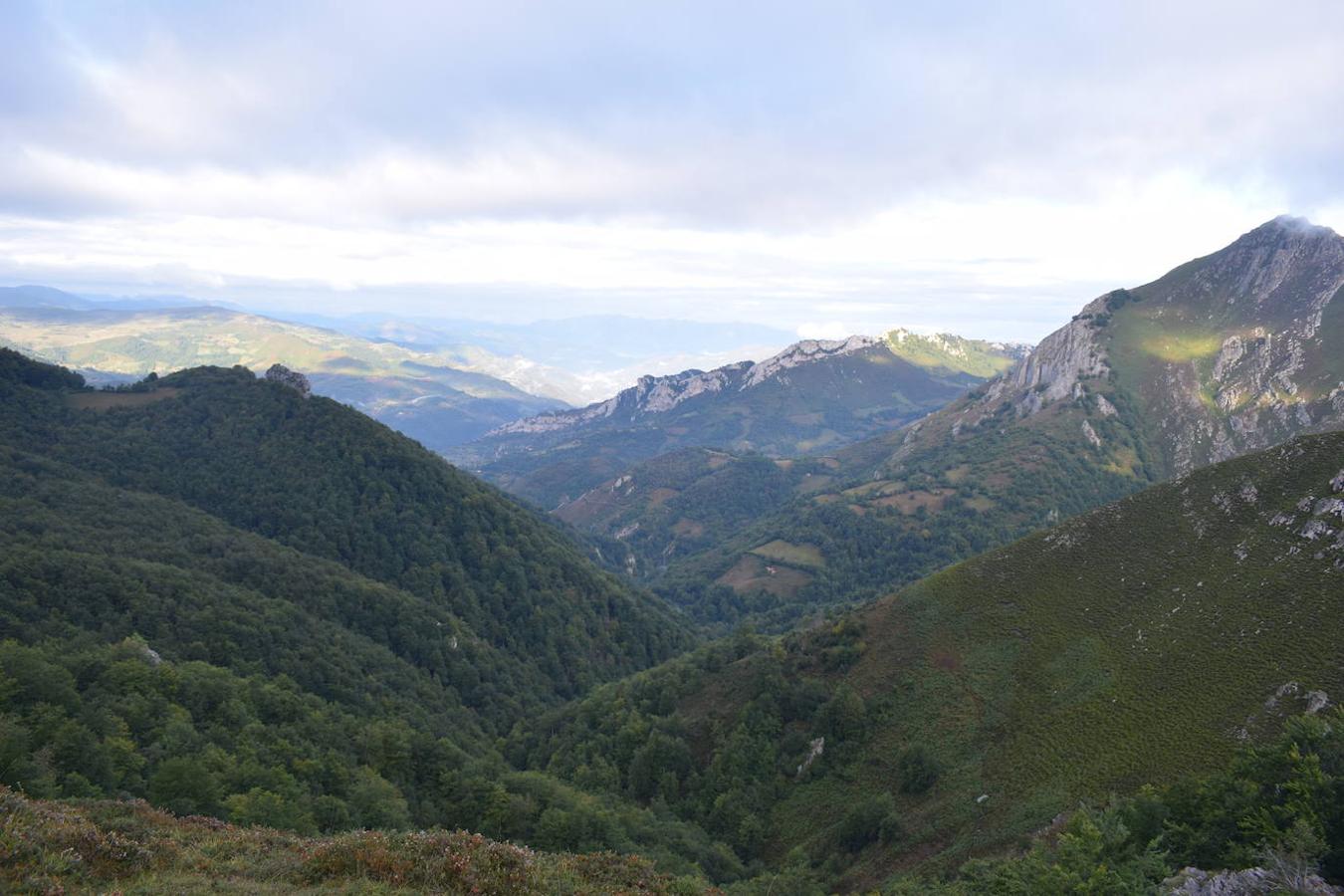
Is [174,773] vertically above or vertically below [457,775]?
above

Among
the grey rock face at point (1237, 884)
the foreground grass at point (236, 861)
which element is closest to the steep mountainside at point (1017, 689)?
the grey rock face at point (1237, 884)

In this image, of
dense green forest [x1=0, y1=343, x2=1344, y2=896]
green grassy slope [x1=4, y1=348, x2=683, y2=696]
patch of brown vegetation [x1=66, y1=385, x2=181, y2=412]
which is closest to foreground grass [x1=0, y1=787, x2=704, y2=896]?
dense green forest [x1=0, y1=343, x2=1344, y2=896]

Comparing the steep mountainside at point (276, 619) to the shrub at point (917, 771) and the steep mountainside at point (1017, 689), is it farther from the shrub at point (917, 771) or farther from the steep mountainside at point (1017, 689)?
the shrub at point (917, 771)

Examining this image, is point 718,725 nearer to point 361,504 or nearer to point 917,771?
point 917,771

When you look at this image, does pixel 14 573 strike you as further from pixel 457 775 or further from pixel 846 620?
pixel 846 620

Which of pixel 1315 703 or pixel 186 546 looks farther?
pixel 186 546

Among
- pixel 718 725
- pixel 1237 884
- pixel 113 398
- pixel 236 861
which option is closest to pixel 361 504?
pixel 113 398

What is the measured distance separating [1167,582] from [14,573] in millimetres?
143230

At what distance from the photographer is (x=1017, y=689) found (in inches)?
2881

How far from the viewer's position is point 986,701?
2899 inches

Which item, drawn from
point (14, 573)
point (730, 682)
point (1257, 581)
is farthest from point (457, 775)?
point (1257, 581)

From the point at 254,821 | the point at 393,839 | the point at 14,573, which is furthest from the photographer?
the point at 14,573

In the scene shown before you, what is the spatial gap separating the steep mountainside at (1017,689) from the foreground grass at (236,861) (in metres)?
38.1

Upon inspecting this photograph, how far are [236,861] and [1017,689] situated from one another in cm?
7282
